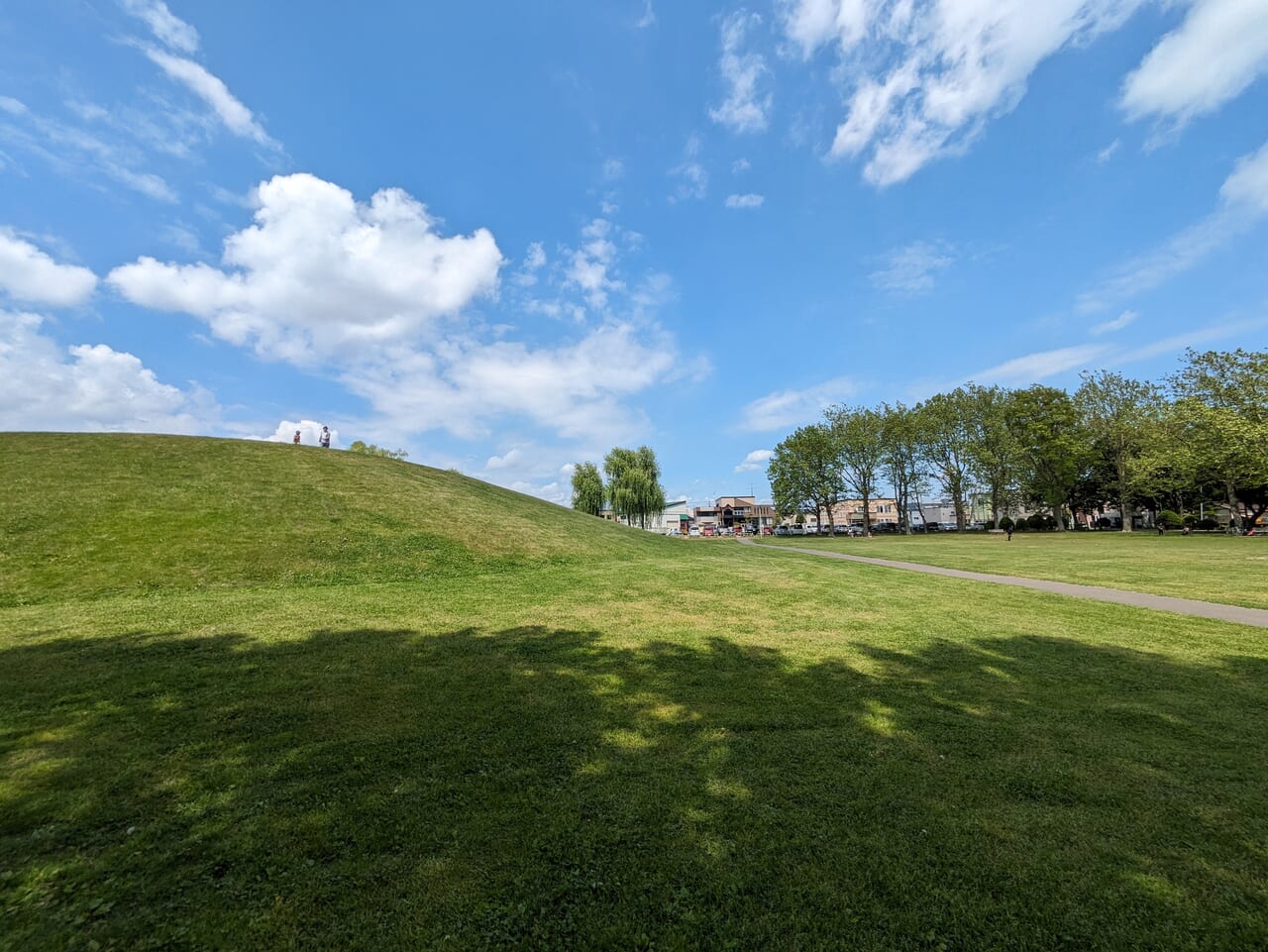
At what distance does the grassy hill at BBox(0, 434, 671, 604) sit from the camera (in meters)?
13.3

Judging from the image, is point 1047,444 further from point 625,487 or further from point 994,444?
point 625,487

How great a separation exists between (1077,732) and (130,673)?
1081 cm

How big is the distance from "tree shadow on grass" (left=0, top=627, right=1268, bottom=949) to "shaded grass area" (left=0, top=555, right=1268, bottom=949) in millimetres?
23

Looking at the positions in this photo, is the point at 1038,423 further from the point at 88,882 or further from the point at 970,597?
the point at 88,882

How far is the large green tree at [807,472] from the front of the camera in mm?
72812

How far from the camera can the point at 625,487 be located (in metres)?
81.4

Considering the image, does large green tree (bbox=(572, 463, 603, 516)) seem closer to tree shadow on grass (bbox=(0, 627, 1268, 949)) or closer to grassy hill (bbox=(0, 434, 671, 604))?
grassy hill (bbox=(0, 434, 671, 604))

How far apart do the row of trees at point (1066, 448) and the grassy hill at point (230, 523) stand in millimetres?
49780

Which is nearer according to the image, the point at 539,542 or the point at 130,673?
the point at 130,673

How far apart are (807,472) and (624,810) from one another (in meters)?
74.6

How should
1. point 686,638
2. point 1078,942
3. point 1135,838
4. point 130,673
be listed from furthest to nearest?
point 686,638 → point 130,673 → point 1135,838 → point 1078,942

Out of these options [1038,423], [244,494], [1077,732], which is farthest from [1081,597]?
[1038,423]

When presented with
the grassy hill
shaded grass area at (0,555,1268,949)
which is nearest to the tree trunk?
the grassy hill

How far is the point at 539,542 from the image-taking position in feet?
71.4
